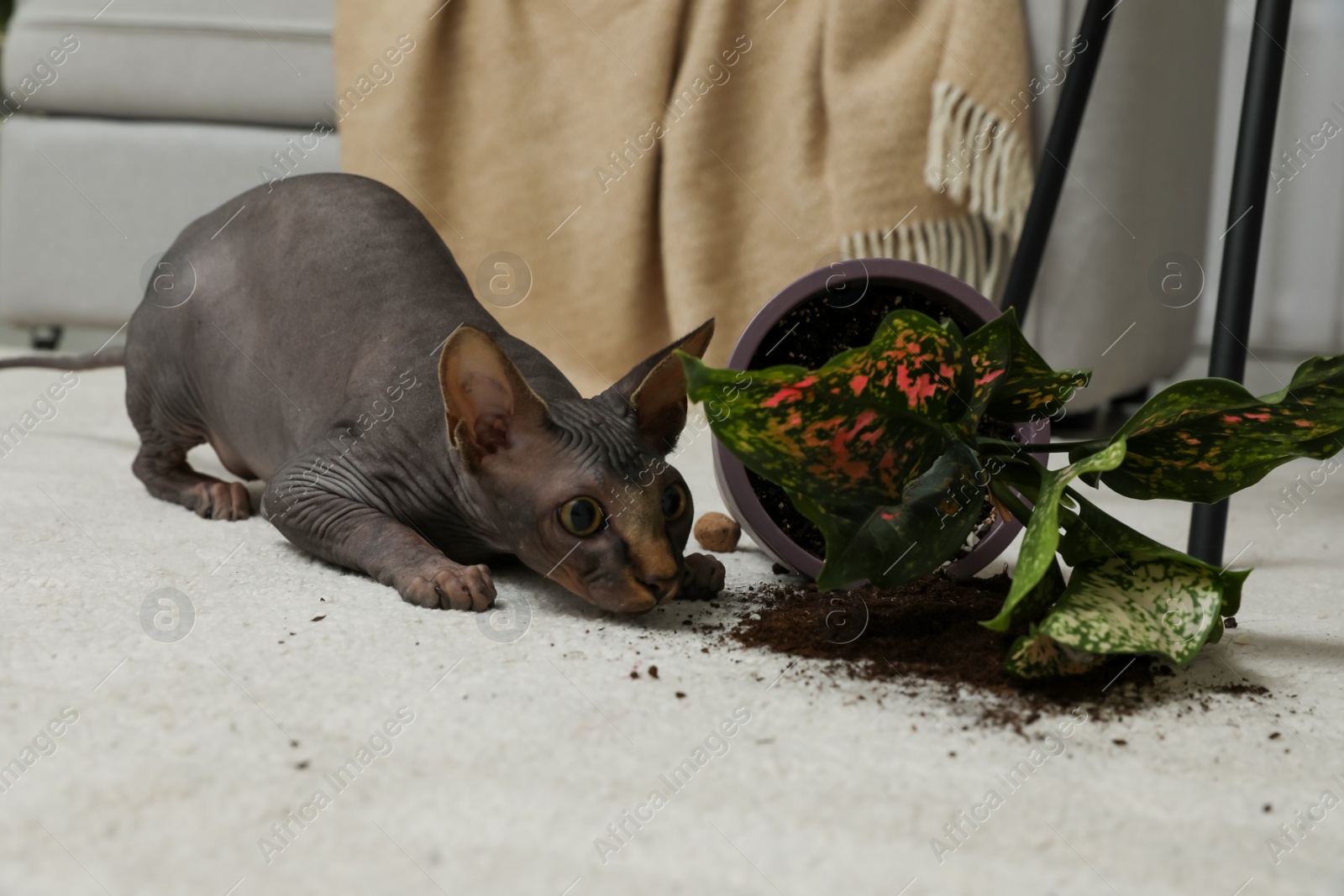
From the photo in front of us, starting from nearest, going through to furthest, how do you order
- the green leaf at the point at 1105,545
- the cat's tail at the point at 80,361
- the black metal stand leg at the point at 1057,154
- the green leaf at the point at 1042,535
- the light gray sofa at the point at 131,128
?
the green leaf at the point at 1042,535 < the green leaf at the point at 1105,545 < the black metal stand leg at the point at 1057,154 < the cat's tail at the point at 80,361 < the light gray sofa at the point at 131,128

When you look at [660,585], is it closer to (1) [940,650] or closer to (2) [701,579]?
(2) [701,579]

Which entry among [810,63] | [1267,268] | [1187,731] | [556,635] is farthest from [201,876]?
[1267,268]

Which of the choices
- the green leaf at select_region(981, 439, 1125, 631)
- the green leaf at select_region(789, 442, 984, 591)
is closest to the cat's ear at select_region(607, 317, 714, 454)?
the green leaf at select_region(789, 442, 984, 591)

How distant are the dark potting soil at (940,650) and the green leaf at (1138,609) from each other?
2.0 inches

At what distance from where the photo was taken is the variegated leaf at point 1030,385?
2.99 feet

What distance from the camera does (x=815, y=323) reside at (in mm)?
1148

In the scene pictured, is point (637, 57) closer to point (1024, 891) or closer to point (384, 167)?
point (384, 167)

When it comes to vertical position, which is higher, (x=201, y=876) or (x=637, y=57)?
(x=637, y=57)

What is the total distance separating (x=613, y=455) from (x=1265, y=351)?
2.47 meters

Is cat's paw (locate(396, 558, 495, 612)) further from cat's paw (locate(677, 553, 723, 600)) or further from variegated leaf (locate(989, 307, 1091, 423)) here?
variegated leaf (locate(989, 307, 1091, 423))

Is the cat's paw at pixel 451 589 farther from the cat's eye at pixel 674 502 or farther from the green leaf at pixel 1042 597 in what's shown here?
the green leaf at pixel 1042 597

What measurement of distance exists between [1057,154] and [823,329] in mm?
539

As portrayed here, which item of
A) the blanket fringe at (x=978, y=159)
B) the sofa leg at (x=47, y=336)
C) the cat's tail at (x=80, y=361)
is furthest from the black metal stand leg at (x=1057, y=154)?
the sofa leg at (x=47, y=336)

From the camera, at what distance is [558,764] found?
73cm
